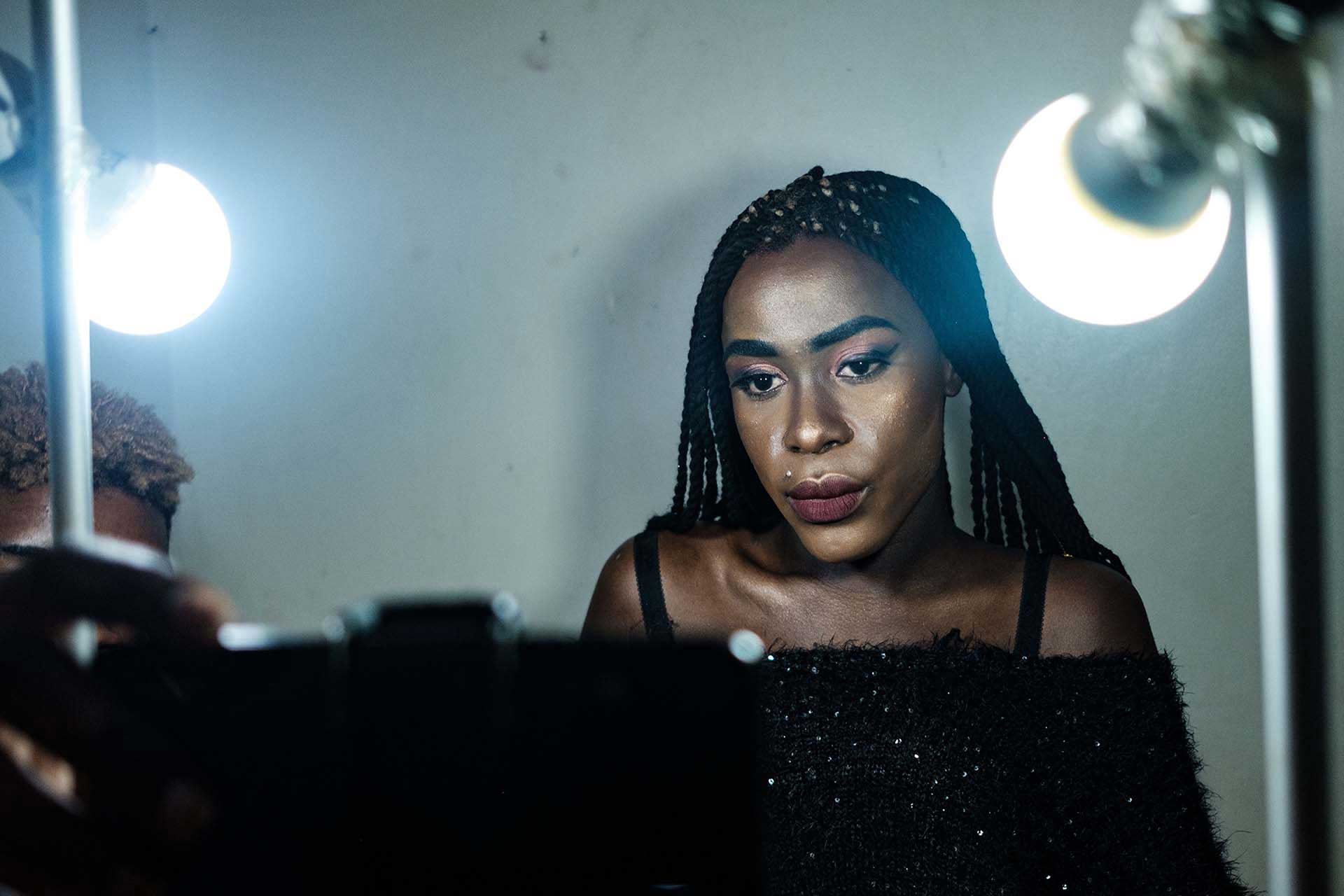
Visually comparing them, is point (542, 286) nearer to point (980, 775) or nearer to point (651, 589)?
point (651, 589)

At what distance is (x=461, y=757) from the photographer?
444mm

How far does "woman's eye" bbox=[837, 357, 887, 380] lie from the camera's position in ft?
3.25

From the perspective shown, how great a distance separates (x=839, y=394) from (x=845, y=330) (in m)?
0.06

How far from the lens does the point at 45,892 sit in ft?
1.42

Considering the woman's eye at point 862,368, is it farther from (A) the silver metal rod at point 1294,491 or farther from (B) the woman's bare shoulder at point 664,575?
(A) the silver metal rod at point 1294,491

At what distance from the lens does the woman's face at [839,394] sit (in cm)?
98

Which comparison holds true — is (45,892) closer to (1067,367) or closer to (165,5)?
(1067,367)

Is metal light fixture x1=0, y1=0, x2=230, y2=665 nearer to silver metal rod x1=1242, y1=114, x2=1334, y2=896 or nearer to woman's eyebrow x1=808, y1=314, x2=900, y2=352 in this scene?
silver metal rod x1=1242, y1=114, x2=1334, y2=896

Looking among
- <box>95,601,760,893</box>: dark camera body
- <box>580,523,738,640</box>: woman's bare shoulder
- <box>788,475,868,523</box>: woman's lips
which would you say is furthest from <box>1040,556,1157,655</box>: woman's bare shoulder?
<box>95,601,760,893</box>: dark camera body

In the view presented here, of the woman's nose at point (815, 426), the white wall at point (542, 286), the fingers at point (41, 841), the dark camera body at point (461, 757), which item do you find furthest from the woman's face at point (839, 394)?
the fingers at point (41, 841)

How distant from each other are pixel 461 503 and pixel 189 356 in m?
0.45

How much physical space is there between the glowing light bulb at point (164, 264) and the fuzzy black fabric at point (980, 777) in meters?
0.73

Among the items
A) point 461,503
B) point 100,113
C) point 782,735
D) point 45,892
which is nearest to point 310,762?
point 45,892

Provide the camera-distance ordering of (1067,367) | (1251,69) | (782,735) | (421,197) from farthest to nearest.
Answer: (421,197) → (1067,367) → (782,735) → (1251,69)
